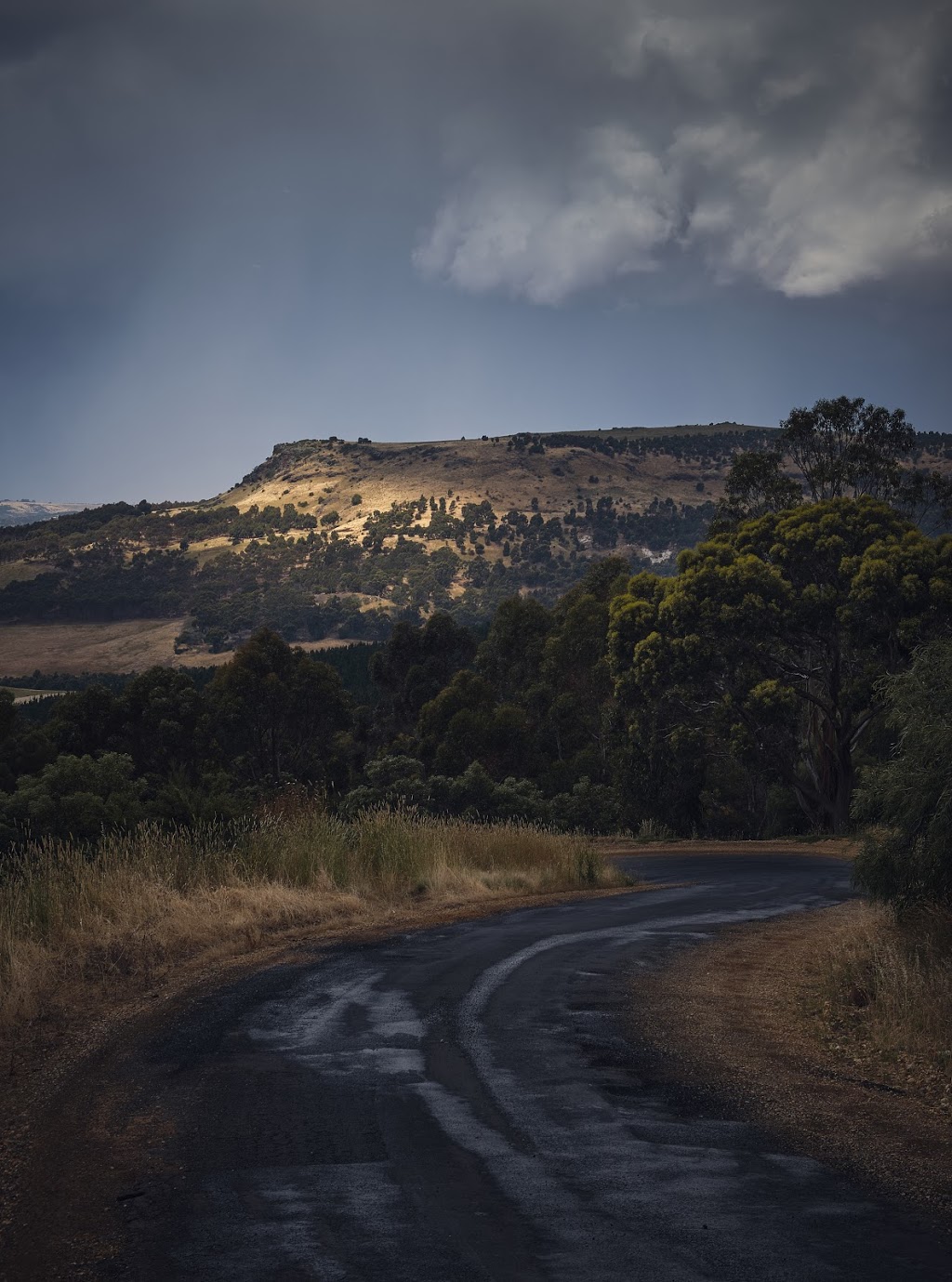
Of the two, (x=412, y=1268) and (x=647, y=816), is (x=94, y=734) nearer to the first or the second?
(x=647, y=816)

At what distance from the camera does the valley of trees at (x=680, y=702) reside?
40125 millimetres

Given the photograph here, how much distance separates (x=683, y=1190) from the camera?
19.1 feet

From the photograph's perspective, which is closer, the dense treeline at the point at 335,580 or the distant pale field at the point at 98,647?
the distant pale field at the point at 98,647

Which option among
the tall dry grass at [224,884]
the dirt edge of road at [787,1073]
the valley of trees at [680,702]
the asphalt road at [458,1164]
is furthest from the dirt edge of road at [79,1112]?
the valley of trees at [680,702]

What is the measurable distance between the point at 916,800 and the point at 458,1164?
25.9ft

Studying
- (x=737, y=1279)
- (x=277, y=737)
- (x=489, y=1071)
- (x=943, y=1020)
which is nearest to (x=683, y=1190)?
(x=737, y=1279)

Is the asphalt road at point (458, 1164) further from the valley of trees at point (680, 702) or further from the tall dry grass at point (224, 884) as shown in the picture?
the valley of trees at point (680, 702)

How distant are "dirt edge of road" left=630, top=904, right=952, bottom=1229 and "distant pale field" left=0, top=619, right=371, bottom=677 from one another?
133 metres

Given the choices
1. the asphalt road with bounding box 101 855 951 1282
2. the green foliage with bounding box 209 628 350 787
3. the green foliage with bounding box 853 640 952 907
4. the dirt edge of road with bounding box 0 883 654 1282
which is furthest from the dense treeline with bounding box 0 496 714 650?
the asphalt road with bounding box 101 855 951 1282

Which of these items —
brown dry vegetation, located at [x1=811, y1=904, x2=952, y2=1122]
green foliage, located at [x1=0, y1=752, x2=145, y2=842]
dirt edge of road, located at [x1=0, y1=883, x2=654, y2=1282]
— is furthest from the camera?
green foliage, located at [x1=0, y1=752, x2=145, y2=842]

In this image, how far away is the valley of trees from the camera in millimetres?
40125

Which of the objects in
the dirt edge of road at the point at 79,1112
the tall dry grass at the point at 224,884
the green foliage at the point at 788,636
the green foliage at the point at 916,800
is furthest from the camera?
the green foliage at the point at 788,636

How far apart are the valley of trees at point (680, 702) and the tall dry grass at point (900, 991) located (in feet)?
58.6

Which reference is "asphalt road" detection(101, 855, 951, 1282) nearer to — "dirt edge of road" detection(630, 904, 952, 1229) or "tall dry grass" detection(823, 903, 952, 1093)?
"dirt edge of road" detection(630, 904, 952, 1229)
